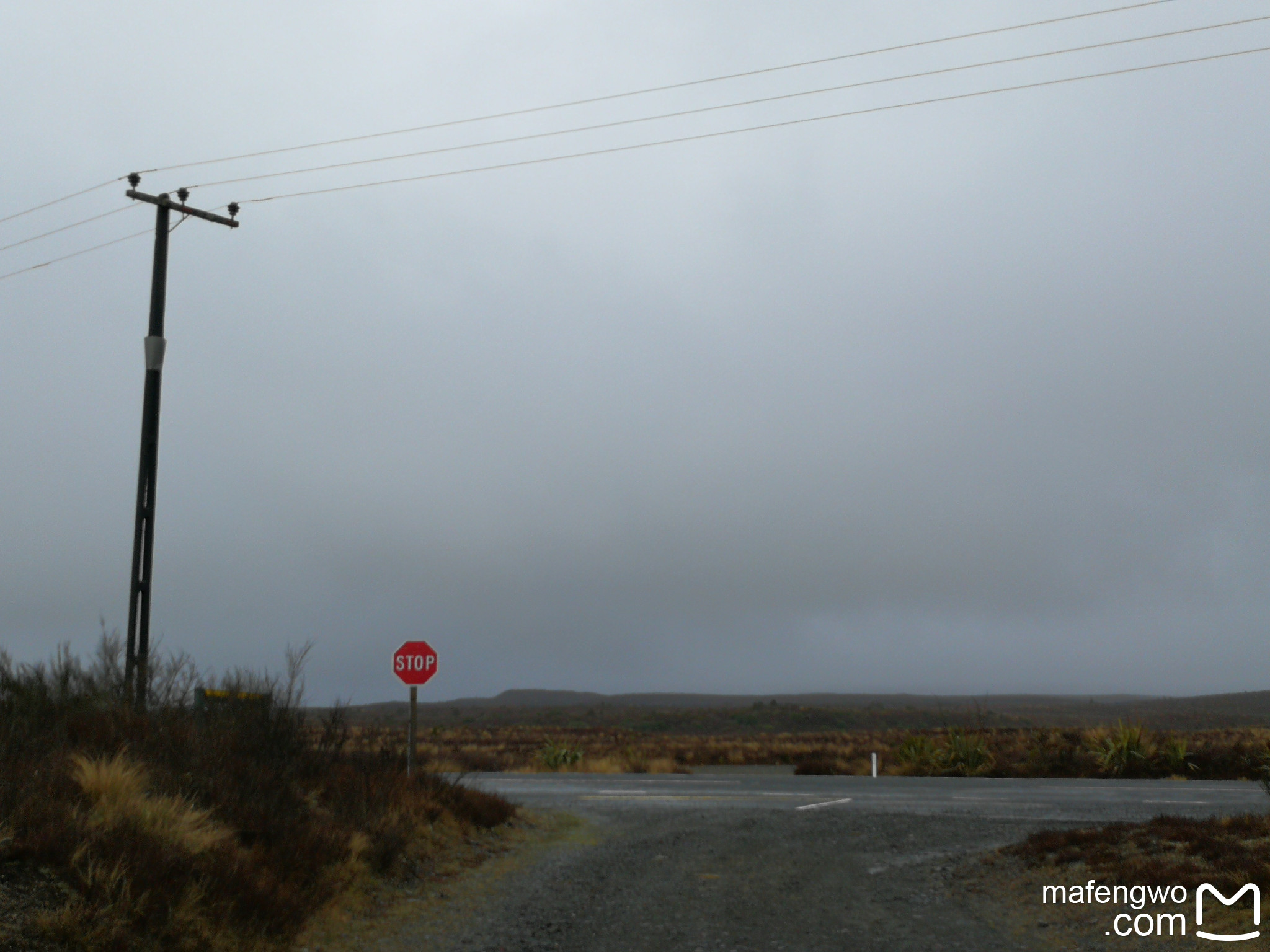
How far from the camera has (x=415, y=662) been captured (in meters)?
15.9

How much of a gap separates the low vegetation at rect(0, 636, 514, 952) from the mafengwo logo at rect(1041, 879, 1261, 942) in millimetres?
6664

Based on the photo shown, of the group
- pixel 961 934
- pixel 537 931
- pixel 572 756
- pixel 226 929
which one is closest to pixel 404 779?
pixel 537 931

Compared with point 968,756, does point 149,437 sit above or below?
above

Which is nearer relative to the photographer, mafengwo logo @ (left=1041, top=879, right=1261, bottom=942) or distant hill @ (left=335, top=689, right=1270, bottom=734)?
mafengwo logo @ (left=1041, top=879, right=1261, bottom=942)

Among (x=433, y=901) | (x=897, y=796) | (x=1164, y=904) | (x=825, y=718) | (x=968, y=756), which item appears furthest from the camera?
(x=825, y=718)

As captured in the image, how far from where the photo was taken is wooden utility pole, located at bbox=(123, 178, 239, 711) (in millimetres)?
14992

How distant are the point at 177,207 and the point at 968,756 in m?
23.7

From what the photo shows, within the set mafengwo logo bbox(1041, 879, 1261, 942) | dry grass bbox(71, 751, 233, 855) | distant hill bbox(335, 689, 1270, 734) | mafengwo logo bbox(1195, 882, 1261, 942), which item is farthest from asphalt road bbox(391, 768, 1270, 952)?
distant hill bbox(335, 689, 1270, 734)

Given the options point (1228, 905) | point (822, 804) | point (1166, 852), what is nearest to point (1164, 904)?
point (1228, 905)

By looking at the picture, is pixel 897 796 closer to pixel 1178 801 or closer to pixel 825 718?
pixel 1178 801

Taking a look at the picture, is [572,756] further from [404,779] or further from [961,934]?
[961,934]

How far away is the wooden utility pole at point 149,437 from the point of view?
49.2 ft

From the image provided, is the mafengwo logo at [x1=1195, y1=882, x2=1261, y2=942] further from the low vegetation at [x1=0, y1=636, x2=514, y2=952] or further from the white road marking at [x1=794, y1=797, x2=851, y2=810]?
the white road marking at [x1=794, y1=797, x2=851, y2=810]

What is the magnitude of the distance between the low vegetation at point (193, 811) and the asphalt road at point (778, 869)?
118 cm
